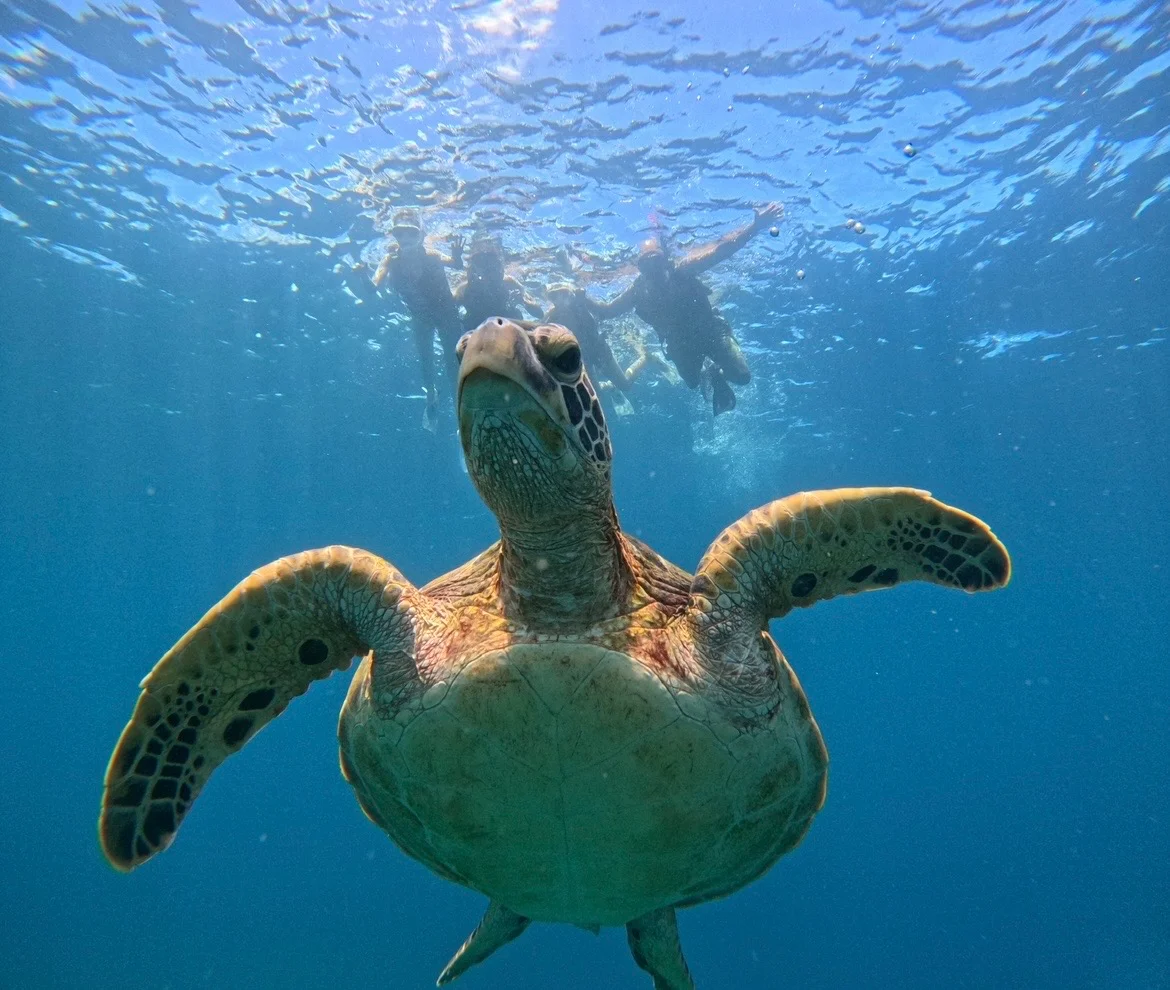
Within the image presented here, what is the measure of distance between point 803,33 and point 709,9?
1559mm

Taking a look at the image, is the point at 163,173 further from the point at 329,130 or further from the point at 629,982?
the point at 629,982

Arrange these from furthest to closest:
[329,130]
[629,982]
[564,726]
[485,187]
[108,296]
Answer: [629,982] → [108,296] → [485,187] → [329,130] → [564,726]

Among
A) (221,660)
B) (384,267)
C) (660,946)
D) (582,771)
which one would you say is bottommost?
(660,946)

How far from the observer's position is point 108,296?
18156 mm

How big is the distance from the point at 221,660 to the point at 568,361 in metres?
2.08

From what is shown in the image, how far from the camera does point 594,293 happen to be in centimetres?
1666

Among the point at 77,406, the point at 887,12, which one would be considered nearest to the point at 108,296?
the point at 77,406

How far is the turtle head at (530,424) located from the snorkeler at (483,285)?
12.5 m

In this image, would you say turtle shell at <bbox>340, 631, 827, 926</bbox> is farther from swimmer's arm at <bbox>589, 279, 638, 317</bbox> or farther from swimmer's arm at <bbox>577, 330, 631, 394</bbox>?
swimmer's arm at <bbox>577, 330, 631, 394</bbox>

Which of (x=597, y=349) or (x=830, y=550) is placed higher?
(x=597, y=349)

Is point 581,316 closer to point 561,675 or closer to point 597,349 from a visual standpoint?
point 597,349

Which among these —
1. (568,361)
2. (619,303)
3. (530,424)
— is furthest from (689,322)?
(530,424)

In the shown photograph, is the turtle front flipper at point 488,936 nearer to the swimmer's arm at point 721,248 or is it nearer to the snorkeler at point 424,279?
the snorkeler at point 424,279

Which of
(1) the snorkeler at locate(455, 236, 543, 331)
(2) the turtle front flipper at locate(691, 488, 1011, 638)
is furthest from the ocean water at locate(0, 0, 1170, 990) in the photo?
(2) the turtle front flipper at locate(691, 488, 1011, 638)
